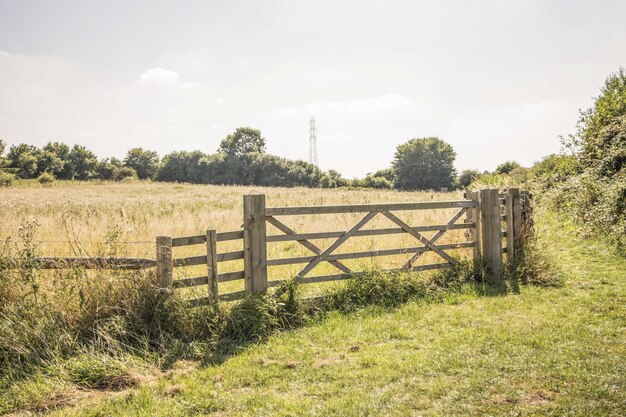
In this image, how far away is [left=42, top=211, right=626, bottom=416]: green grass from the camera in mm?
3939

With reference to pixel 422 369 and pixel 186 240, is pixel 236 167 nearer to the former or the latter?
pixel 186 240

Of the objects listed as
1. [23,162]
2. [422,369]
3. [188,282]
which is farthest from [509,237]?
[23,162]

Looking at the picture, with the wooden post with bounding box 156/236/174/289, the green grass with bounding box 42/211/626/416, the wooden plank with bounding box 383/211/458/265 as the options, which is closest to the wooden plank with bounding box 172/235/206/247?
the wooden post with bounding box 156/236/174/289

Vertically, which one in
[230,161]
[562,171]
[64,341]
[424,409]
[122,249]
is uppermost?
[230,161]

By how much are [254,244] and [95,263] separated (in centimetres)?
234

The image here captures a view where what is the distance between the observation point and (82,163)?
66188mm

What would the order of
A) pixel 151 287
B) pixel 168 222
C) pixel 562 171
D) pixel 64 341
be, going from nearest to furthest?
1. pixel 64 341
2. pixel 151 287
3. pixel 168 222
4. pixel 562 171

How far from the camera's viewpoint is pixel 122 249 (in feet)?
22.0

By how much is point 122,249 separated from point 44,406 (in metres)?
2.95

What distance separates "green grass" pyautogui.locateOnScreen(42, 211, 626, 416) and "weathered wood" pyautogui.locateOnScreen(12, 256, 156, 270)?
1714 mm

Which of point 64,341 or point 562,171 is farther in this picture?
point 562,171

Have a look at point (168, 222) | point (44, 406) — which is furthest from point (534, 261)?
point (168, 222)

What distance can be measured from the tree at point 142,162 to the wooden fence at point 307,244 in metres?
77.9

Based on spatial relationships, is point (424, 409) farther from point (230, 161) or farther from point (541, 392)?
point (230, 161)
